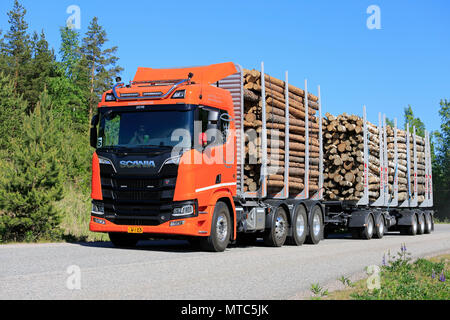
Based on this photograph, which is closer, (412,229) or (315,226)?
(315,226)

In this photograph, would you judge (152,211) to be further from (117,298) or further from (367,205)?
(367,205)

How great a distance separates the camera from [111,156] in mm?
12000

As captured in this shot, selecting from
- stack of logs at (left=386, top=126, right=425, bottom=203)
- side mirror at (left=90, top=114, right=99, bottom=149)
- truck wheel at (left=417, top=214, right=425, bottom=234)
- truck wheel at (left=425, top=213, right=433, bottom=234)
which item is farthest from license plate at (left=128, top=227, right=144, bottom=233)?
truck wheel at (left=425, top=213, right=433, bottom=234)

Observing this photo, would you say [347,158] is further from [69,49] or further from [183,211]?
[69,49]

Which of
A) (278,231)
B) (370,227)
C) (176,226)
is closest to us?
(176,226)

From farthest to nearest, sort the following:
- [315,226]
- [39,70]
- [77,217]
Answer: [39,70], [77,217], [315,226]

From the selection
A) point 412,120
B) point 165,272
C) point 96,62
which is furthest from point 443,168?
point 165,272

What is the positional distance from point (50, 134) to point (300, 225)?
7185 millimetres

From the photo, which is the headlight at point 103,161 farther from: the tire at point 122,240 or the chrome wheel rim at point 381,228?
the chrome wheel rim at point 381,228

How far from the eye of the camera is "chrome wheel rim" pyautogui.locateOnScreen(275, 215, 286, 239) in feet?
49.7

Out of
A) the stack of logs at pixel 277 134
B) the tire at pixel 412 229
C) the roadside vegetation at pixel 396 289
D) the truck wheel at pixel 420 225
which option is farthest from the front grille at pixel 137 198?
the truck wheel at pixel 420 225

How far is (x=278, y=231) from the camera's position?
15242 mm

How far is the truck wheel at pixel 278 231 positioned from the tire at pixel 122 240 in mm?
3398

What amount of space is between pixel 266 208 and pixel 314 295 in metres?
7.45
